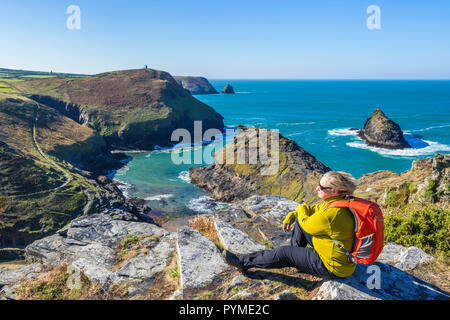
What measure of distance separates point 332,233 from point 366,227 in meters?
0.48

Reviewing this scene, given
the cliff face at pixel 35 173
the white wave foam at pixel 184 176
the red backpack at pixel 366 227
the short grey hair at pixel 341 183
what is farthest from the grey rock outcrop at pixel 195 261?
the white wave foam at pixel 184 176

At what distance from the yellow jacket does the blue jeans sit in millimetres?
177

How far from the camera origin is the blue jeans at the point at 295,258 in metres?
4.87

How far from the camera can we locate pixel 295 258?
518 cm

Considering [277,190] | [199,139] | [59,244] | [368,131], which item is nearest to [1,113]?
[199,139]

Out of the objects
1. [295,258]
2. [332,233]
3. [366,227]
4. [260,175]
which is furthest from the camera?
[260,175]

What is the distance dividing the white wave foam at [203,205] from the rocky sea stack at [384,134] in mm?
50460

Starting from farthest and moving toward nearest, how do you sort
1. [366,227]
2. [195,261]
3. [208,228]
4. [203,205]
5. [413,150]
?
[413,150], [203,205], [208,228], [195,261], [366,227]

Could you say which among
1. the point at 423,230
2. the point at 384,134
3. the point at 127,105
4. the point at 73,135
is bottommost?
the point at 423,230

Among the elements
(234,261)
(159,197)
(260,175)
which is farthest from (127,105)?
(234,261)

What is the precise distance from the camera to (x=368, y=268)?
5.29 meters

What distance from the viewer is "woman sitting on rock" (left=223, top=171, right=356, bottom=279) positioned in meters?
4.34

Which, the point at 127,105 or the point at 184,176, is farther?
the point at 127,105

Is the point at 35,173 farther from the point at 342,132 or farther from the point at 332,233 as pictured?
the point at 342,132
